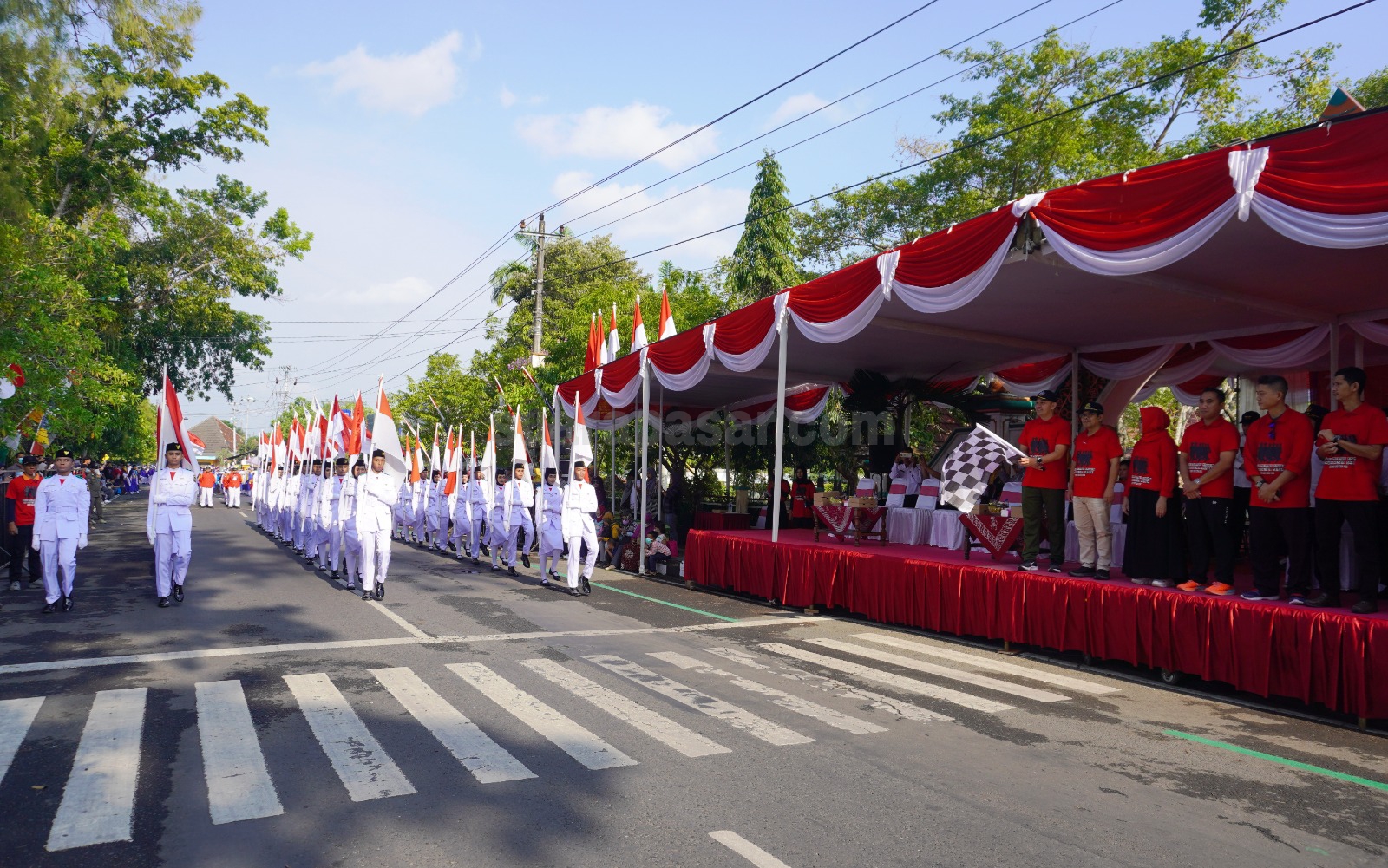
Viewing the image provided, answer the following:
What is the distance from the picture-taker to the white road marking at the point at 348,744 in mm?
4391

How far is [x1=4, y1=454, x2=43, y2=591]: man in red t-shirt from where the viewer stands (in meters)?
11.7

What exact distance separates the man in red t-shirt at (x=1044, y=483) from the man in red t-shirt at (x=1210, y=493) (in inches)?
45.2

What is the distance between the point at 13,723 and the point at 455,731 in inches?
108

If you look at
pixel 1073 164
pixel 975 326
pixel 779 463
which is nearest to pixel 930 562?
pixel 779 463

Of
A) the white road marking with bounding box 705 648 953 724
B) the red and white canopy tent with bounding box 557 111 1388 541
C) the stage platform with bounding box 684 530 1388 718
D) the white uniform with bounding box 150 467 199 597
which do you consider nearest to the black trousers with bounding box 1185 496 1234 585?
the stage platform with bounding box 684 530 1388 718

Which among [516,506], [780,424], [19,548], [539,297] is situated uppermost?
[539,297]

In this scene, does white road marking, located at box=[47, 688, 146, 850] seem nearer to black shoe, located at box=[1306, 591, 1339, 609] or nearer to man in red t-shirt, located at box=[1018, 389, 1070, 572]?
man in red t-shirt, located at box=[1018, 389, 1070, 572]

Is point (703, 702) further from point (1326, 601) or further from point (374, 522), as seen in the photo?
point (374, 522)

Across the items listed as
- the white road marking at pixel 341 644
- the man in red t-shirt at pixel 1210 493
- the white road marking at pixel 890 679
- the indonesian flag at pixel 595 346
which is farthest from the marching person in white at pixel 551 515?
the man in red t-shirt at pixel 1210 493

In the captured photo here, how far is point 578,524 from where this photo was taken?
12.5 metres

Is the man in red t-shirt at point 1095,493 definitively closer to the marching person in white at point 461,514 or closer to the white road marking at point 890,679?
the white road marking at point 890,679

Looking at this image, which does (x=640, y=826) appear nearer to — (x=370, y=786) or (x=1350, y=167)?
(x=370, y=786)

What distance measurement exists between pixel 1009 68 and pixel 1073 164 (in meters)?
3.34

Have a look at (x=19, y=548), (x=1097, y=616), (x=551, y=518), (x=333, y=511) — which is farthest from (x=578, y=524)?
(x=19, y=548)
